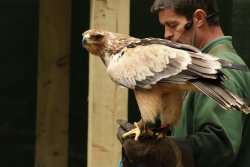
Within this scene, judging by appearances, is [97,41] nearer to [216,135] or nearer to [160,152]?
[160,152]

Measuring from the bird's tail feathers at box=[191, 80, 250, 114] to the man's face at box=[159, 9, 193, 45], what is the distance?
0.68 metres

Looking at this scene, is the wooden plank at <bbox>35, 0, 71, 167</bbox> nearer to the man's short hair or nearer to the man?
the man's short hair

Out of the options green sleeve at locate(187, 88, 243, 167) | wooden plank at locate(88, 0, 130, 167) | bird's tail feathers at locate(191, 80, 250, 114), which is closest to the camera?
bird's tail feathers at locate(191, 80, 250, 114)

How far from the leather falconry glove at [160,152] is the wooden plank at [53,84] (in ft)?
9.12

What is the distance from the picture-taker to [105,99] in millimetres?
4820

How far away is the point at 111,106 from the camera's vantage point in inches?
191

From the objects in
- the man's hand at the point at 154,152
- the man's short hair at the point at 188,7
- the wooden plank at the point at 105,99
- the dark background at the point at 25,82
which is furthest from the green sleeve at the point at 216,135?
the dark background at the point at 25,82

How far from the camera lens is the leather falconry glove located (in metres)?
3.87

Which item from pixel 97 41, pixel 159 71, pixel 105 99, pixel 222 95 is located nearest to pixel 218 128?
pixel 222 95

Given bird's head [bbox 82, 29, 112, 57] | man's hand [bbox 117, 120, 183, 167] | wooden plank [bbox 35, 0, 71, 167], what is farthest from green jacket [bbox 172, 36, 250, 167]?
wooden plank [bbox 35, 0, 71, 167]

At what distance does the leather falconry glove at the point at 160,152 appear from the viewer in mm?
3865

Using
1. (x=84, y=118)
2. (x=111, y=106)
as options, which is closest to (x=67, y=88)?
(x=84, y=118)

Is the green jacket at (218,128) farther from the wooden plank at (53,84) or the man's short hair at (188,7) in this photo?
the wooden plank at (53,84)

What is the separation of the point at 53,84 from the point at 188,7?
2.82m
